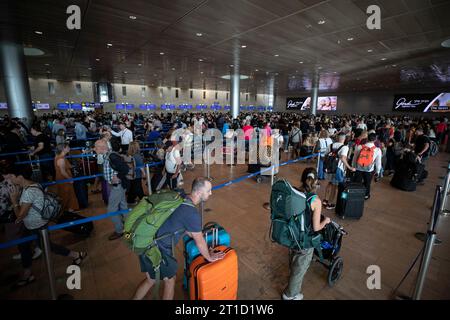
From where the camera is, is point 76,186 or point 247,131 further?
point 247,131

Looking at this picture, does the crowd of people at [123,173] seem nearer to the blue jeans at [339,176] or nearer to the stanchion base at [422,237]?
the blue jeans at [339,176]

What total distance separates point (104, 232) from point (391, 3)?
9314 mm

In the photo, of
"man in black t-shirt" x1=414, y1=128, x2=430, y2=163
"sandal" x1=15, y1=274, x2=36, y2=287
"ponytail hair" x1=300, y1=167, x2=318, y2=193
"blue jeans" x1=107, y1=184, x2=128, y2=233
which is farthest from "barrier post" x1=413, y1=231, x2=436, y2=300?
"man in black t-shirt" x1=414, y1=128, x2=430, y2=163

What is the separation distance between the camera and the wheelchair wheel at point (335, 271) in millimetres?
2849

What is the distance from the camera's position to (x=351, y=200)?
4.61 meters

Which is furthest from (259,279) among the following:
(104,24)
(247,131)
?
(104,24)

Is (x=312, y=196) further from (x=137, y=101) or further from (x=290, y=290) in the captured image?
(x=137, y=101)

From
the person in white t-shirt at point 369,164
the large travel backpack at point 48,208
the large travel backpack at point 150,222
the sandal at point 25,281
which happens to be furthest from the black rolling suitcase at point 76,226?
the person in white t-shirt at point 369,164

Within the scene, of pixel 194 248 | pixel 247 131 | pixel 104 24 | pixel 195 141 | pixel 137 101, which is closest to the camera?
pixel 194 248

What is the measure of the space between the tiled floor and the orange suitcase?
2.19 ft

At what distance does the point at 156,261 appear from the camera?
2.09 meters

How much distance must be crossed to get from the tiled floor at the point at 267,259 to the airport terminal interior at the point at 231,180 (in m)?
0.02

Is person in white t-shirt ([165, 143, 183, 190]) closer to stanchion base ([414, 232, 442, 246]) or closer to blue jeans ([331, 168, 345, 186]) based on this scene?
blue jeans ([331, 168, 345, 186])

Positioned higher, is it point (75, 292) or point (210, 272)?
point (210, 272)
